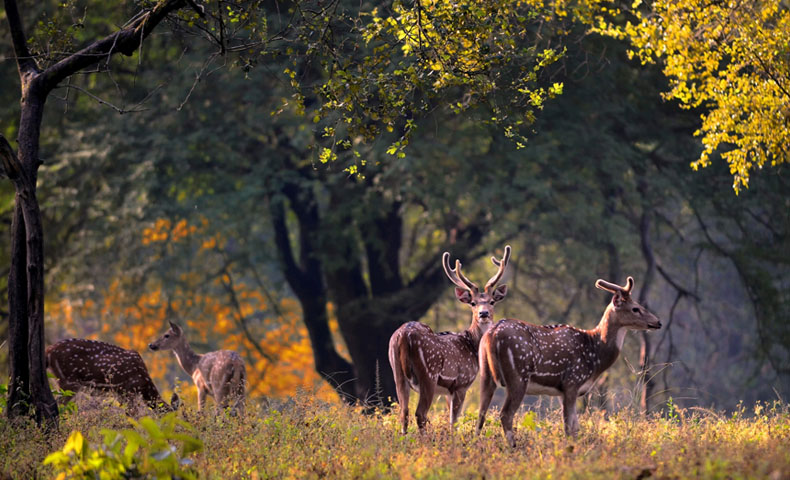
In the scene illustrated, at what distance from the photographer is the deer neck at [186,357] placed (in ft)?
52.4

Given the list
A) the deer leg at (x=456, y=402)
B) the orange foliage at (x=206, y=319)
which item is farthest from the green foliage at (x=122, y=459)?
the orange foliage at (x=206, y=319)

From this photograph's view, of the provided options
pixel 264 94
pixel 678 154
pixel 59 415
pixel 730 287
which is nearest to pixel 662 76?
pixel 678 154

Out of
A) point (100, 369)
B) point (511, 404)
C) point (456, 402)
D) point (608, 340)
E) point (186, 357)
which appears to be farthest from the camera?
point (186, 357)

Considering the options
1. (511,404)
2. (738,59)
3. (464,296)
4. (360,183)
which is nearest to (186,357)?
(360,183)

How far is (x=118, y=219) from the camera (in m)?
19.9

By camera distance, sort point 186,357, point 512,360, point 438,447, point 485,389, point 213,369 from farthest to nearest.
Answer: point 186,357 → point 213,369 → point 485,389 → point 512,360 → point 438,447

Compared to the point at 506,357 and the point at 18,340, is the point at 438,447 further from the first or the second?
the point at 18,340

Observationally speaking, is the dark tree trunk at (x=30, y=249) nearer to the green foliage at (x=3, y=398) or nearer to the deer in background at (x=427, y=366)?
the green foliage at (x=3, y=398)

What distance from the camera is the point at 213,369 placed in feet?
48.1

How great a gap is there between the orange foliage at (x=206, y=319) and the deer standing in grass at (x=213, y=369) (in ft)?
13.9

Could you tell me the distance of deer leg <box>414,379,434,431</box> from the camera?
1059 cm

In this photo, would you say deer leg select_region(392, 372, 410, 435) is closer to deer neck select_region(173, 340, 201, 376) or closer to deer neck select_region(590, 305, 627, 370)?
deer neck select_region(590, 305, 627, 370)

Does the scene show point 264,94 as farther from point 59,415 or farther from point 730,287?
point 730,287

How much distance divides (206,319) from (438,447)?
18020mm
